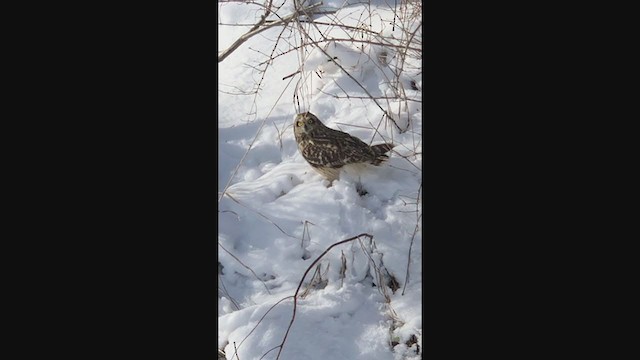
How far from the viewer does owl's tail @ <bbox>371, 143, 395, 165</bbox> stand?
1503mm

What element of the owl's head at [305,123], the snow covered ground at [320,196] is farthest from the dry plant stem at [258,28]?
the owl's head at [305,123]

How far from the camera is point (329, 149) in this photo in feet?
5.17

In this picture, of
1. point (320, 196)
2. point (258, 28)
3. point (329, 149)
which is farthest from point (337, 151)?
point (258, 28)

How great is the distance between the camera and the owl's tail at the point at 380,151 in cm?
150

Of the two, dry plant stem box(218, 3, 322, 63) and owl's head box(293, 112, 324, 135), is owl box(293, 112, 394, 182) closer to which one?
owl's head box(293, 112, 324, 135)

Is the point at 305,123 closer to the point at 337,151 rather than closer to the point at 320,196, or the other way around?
the point at 337,151

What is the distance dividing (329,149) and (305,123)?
0.29ft

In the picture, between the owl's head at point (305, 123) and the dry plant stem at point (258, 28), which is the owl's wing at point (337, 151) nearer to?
the owl's head at point (305, 123)

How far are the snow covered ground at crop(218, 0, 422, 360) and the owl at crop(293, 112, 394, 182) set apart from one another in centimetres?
2
